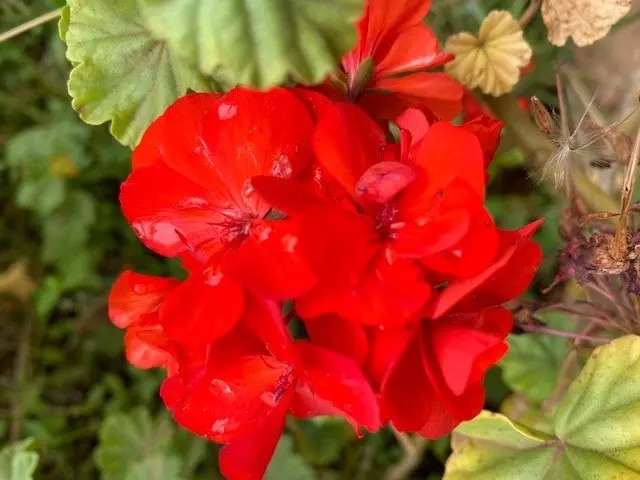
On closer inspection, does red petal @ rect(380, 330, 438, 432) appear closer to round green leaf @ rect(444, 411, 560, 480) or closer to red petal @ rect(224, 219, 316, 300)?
red petal @ rect(224, 219, 316, 300)

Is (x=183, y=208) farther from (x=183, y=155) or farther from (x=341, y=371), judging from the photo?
(x=341, y=371)

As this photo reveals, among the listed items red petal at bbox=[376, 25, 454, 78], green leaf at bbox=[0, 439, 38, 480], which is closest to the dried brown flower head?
red petal at bbox=[376, 25, 454, 78]

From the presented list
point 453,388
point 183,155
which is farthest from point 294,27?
point 453,388

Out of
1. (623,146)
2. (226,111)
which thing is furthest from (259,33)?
(623,146)

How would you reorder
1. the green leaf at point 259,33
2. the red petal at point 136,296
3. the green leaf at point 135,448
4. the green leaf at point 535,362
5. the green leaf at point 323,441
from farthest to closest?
the green leaf at point 323,441 → the green leaf at point 135,448 → the green leaf at point 535,362 → the red petal at point 136,296 → the green leaf at point 259,33

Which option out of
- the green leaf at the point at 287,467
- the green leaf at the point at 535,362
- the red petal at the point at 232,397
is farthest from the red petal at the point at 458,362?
the green leaf at the point at 287,467

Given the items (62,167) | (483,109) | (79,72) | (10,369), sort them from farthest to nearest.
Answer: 1. (10,369)
2. (62,167)
3. (483,109)
4. (79,72)

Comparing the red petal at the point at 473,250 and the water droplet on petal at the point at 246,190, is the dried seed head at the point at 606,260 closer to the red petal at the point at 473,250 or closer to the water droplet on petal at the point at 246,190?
the red petal at the point at 473,250
